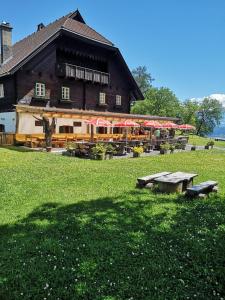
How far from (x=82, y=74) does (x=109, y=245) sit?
24401 mm

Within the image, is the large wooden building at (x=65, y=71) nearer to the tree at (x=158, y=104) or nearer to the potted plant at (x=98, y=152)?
the potted plant at (x=98, y=152)

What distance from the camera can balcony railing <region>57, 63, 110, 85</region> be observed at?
1040 inches

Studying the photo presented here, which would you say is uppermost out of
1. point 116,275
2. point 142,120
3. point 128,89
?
point 128,89

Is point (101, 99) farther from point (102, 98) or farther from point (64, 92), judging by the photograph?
point (64, 92)

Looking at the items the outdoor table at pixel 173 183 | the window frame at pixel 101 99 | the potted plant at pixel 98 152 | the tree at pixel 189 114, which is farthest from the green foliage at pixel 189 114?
the outdoor table at pixel 173 183

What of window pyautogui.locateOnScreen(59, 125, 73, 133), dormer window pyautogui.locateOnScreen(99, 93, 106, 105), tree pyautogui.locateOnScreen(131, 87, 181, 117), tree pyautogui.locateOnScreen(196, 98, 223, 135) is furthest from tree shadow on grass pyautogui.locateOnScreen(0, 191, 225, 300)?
tree pyautogui.locateOnScreen(196, 98, 223, 135)

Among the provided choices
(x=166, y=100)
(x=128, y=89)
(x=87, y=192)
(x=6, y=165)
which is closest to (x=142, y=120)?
(x=128, y=89)

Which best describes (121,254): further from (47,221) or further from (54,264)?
(47,221)

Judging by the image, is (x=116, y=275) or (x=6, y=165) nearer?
(x=116, y=275)

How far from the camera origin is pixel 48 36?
2541 centimetres

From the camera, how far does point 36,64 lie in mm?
25062

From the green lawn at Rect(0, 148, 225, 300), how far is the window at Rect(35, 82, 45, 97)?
18.1 metres

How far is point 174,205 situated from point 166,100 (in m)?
63.5

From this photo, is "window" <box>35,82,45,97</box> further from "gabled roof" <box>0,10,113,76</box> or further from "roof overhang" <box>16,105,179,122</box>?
"gabled roof" <box>0,10,113,76</box>
